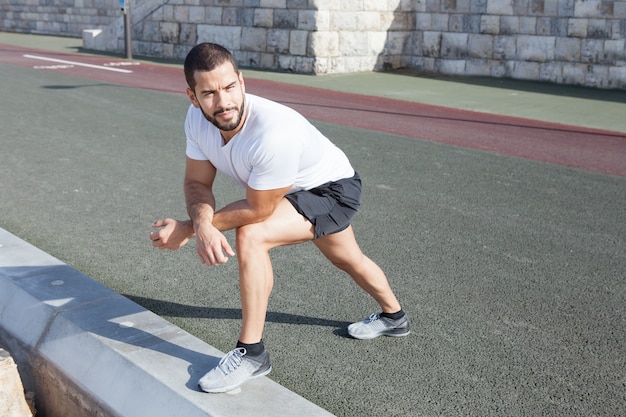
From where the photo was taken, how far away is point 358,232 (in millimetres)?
5914

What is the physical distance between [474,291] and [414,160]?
3864mm

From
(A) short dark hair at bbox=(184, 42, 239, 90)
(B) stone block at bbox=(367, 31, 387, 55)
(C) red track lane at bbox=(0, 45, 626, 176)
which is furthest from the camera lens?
(B) stone block at bbox=(367, 31, 387, 55)

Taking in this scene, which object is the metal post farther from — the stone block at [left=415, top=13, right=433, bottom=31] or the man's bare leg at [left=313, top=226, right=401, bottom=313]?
the man's bare leg at [left=313, top=226, right=401, bottom=313]

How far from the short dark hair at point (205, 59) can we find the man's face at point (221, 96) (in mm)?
20

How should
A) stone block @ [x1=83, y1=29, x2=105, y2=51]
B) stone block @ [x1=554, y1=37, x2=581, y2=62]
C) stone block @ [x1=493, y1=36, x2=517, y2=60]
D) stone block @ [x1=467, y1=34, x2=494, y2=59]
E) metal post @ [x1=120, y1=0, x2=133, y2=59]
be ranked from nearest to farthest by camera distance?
1. stone block @ [x1=554, y1=37, x2=581, y2=62]
2. stone block @ [x1=493, y1=36, x2=517, y2=60]
3. stone block @ [x1=467, y1=34, x2=494, y2=59]
4. metal post @ [x1=120, y1=0, x2=133, y2=59]
5. stone block @ [x1=83, y1=29, x2=105, y2=51]

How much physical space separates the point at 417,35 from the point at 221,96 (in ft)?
49.2

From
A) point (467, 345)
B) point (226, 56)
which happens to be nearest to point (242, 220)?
point (226, 56)

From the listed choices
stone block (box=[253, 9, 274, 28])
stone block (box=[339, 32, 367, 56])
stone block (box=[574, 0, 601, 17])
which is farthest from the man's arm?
stone block (box=[253, 9, 274, 28])

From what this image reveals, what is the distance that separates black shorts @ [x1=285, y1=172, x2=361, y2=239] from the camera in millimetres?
3574

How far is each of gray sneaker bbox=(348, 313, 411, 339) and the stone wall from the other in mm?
12227

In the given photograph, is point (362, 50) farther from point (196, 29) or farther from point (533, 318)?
point (533, 318)

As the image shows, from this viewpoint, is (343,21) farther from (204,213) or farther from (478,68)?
(204,213)

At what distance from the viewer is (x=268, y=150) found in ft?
10.8

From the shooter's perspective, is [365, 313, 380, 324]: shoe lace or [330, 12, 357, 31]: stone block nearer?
[365, 313, 380, 324]: shoe lace
